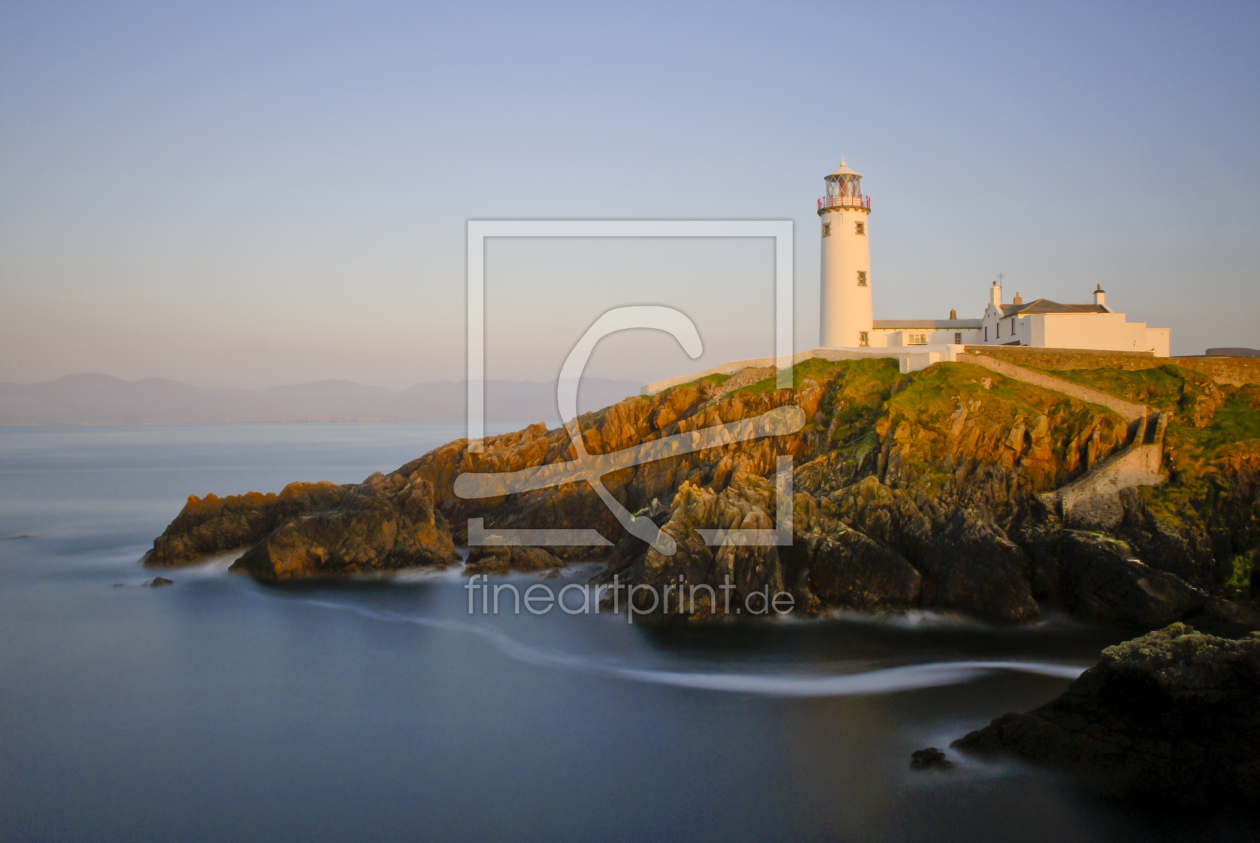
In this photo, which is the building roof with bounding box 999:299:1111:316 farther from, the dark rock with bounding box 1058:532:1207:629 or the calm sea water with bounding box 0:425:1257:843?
the calm sea water with bounding box 0:425:1257:843

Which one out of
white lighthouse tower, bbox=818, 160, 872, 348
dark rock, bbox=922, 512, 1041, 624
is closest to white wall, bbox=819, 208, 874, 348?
white lighthouse tower, bbox=818, 160, 872, 348

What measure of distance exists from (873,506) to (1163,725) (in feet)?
36.7

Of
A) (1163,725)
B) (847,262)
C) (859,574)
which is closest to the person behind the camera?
(1163,725)

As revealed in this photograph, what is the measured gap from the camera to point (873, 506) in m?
23.6

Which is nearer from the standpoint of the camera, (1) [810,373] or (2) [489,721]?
(2) [489,721]

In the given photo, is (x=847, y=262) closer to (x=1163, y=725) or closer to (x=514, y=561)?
(x=514, y=561)

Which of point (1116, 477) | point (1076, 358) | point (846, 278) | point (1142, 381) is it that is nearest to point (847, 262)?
point (846, 278)

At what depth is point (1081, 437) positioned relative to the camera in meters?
25.8

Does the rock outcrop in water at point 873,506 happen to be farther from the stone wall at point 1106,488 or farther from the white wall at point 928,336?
the white wall at point 928,336

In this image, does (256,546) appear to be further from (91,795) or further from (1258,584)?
(1258,584)

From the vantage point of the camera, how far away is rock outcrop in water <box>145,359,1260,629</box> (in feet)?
71.2

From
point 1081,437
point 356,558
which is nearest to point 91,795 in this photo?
point 356,558

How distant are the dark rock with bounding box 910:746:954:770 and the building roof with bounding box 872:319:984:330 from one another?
26.9 meters

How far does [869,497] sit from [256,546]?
63.3ft
